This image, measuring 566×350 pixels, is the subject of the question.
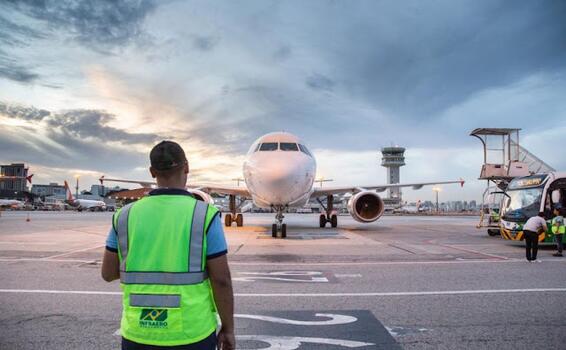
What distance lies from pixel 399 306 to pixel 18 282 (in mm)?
5787

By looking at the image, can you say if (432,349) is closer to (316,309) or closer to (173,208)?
(316,309)

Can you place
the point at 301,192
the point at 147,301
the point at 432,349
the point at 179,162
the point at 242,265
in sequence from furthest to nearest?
1. the point at 301,192
2. the point at 242,265
3. the point at 432,349
4. the point at 179,162
5. the point at 147,301

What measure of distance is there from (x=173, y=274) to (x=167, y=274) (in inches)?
1.2

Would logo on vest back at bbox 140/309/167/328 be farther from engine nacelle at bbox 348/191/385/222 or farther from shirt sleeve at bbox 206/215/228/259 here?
engine nacelle at bbox 348/191/385/222

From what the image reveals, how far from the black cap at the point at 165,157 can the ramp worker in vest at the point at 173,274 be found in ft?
0.61

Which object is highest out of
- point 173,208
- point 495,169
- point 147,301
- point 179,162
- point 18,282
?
point 495,169

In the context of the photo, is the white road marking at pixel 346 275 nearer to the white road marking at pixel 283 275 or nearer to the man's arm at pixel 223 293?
the white road marking at pixel 283 275

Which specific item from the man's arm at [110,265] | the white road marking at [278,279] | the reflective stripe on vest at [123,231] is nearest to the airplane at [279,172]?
the white road marking at [278,279]

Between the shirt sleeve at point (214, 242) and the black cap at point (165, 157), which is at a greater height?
the black cap at point (165, 157)

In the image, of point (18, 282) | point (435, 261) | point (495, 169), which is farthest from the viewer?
point (495, 169)

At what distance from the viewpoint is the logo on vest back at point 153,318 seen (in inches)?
79.6

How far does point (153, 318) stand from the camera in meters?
2.03

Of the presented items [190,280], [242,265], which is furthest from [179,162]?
[242,265]

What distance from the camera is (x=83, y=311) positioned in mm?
4816
